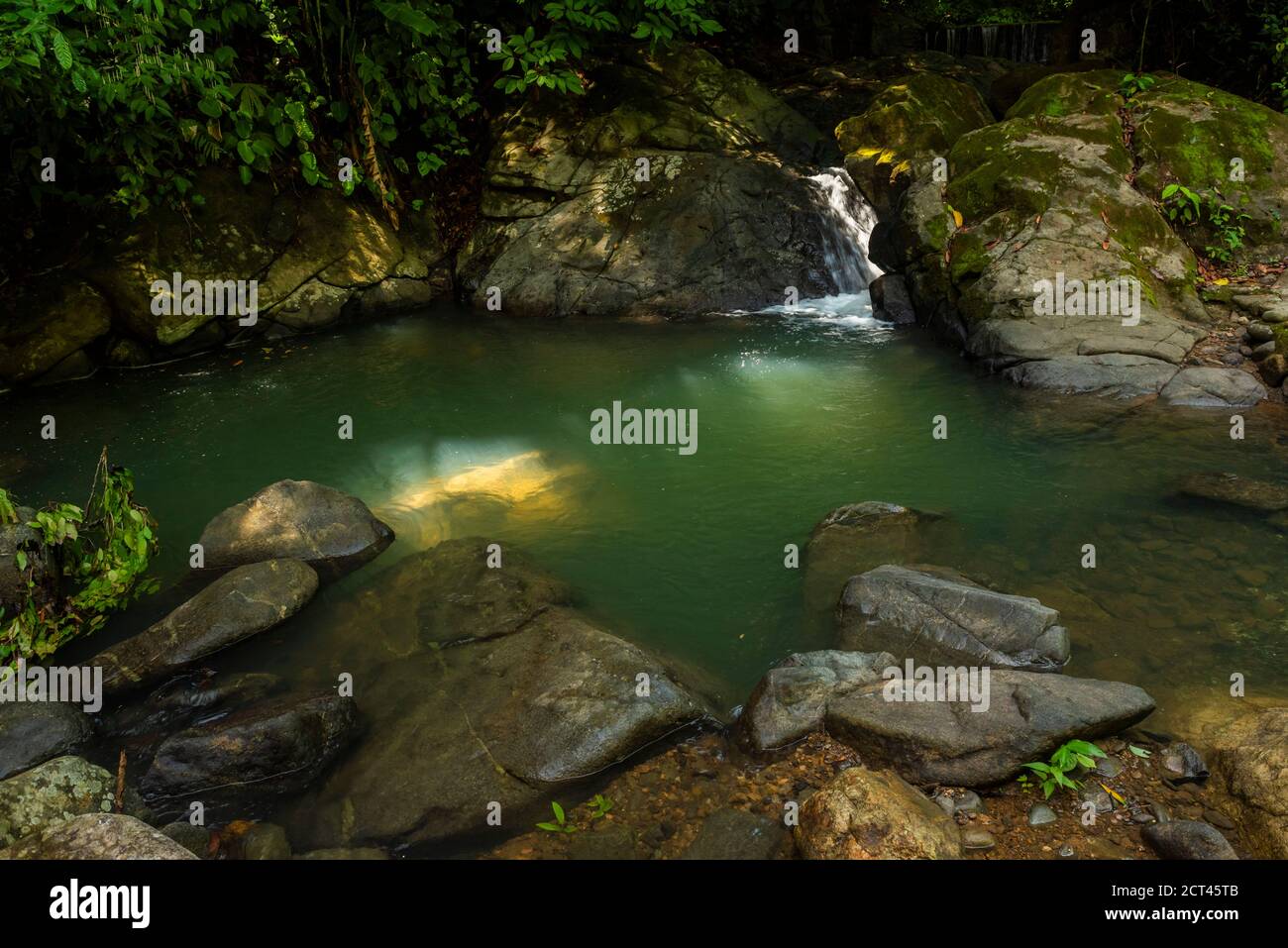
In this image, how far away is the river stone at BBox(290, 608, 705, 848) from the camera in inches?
153

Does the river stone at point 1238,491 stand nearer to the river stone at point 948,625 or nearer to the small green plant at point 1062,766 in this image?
the river stone at point 948,625

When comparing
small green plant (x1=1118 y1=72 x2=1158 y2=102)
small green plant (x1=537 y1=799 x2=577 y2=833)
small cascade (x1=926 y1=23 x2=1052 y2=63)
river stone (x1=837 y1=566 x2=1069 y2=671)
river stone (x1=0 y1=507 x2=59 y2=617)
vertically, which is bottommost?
small green plant (x1=537 y1=799 x2=577 y2=833)

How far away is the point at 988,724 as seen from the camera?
3828mm

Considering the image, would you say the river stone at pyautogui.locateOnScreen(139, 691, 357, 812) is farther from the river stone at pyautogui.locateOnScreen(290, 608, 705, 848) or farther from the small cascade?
the small cascade

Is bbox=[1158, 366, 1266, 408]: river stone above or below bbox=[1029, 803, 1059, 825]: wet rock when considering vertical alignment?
above

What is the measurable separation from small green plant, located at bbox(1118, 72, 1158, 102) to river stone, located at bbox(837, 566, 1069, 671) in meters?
9.34

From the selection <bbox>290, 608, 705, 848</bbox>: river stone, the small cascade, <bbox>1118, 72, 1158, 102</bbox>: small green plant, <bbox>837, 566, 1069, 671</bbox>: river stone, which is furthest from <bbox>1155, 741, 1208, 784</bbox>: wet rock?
the small cascade

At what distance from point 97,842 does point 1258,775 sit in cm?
441

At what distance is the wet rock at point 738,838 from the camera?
3.52 metres

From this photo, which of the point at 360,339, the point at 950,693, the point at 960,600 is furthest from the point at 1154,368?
the point at 360,339

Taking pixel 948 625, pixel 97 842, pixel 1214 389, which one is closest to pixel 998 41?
pixel 1214 389

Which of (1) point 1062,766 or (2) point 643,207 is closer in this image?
(1) point 1062,766

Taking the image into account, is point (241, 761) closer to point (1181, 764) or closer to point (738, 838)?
point (738, 838)

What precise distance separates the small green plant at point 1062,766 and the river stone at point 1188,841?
35 cm
